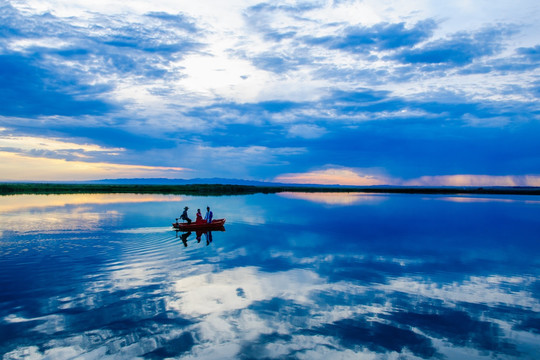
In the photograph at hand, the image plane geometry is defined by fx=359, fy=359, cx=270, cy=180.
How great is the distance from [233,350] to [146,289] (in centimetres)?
564

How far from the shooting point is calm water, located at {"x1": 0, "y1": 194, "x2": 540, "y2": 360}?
8945 mm

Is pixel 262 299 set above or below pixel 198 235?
below

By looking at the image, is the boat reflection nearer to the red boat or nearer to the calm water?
the red boat

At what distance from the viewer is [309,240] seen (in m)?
25.7

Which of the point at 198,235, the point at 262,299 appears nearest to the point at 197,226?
the point at 198,235

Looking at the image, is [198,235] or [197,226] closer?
[198,235]

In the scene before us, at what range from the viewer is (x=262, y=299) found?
12.5 meters

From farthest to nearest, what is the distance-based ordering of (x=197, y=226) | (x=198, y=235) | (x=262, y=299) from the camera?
1. (x=197, y=226)
2. (x=198, y=235)
3. (x=262, y=299)

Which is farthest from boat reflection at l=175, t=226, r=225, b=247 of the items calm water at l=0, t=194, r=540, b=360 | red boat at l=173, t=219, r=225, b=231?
calm water at l=0, t=194, r=540, b=360

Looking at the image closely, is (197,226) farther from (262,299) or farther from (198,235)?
(262,299)

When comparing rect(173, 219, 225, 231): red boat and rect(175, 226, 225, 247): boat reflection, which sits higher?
rect(173, 219, 225, 231): red boat

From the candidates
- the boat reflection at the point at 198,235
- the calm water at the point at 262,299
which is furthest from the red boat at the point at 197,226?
the calm water at the point at 262,299

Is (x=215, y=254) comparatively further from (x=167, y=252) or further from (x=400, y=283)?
(x=400, y=283)

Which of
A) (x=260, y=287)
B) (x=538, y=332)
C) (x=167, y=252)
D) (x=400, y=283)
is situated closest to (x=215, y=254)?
(x=167, y=252)
